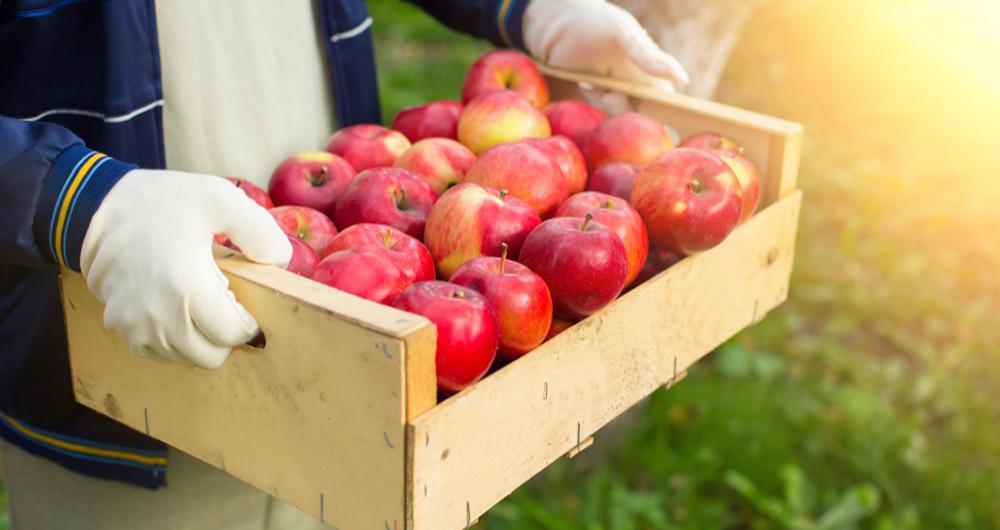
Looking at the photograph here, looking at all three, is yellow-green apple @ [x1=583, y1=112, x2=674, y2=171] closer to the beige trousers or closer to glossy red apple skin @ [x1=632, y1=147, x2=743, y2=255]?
glossy red apple skin @ [x1=632, y1=147, x2=743, y2=255]

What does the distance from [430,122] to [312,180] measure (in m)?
0.30

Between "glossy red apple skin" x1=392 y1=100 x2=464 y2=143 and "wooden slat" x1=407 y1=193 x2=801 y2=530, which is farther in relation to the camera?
"glossy red apple skin" x1=392 y1=100 x2=464 y2=143

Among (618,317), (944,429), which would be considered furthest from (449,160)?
(944,429)

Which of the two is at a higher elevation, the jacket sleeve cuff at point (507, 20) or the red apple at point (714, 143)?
the jacket sleeve cuff at point (507, 20)

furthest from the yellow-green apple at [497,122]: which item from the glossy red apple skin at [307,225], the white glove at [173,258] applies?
the white glove at [173,258]

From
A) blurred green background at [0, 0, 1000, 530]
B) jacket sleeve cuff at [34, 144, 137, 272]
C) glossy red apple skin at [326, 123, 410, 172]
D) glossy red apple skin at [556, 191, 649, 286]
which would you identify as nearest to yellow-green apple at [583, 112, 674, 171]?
glossy red apple skin at [556, 191, 649, 286]

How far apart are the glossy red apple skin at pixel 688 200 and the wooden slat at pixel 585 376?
5 cm

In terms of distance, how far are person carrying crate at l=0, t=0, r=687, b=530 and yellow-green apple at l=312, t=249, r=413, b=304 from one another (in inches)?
2.7

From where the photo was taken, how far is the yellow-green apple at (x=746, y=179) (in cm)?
177


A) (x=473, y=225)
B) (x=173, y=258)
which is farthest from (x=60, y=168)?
(x=473, y=225)

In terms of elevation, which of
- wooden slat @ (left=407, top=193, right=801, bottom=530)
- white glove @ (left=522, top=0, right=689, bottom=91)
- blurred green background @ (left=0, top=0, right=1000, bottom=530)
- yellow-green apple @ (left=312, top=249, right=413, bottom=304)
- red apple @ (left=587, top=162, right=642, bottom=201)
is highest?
white glove @ (left=522, top=0, right=689, bottom=91)

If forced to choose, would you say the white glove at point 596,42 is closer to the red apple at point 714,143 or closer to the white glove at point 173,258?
the red apple at point 714,143

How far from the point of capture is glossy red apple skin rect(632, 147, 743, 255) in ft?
5.28

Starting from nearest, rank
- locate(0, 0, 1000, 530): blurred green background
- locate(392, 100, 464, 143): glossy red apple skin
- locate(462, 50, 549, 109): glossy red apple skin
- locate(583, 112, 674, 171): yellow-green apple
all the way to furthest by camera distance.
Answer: locate(583, 112, 674, 171): yellow-green apple
locate(392, 100, 464, 143): glossy red apple skin
locate(462, 50, 549, 109): glossy red apple skin
locate(0, 0, 1000, 530): blurred green background
